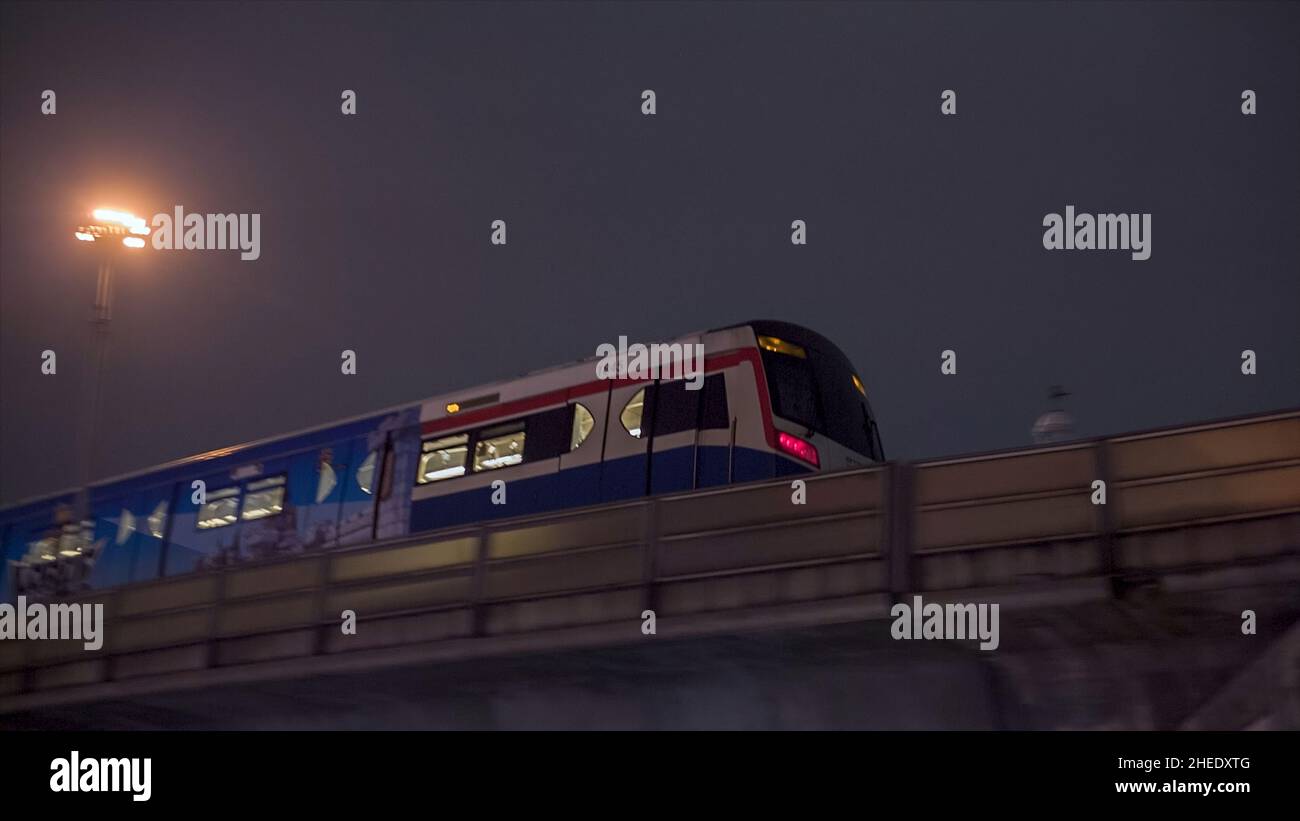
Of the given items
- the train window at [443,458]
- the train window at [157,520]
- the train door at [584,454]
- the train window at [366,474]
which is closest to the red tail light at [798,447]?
the train door at [584,454]

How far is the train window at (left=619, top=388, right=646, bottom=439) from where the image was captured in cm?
1862

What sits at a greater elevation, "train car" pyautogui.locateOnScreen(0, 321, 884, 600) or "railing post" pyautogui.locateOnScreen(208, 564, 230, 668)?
"train car" pyautogui.locateOnScreen(0, 321, 884, 600)

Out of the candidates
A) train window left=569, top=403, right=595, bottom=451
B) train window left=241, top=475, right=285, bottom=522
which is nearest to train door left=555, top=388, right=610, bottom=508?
train window left=569, top=403, right=595, bottom=451

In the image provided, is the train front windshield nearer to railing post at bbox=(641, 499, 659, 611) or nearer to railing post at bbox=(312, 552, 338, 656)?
railing post at bbox=(641, 499, 659, 611)

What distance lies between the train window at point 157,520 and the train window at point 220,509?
1078 mm

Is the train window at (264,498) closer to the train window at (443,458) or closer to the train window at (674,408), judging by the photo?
the train window at (443,458)

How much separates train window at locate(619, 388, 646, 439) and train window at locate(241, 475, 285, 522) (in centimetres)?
688

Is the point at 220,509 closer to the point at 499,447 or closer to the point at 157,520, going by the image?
the point at 157,520

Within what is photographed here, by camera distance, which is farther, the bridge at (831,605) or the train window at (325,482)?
the train window at (325,482)

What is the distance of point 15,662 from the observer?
65.9 ft

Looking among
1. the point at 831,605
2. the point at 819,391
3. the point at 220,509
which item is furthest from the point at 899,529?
the point at 220,509

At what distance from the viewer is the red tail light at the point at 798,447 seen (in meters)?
17.7

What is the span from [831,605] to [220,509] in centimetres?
1392
